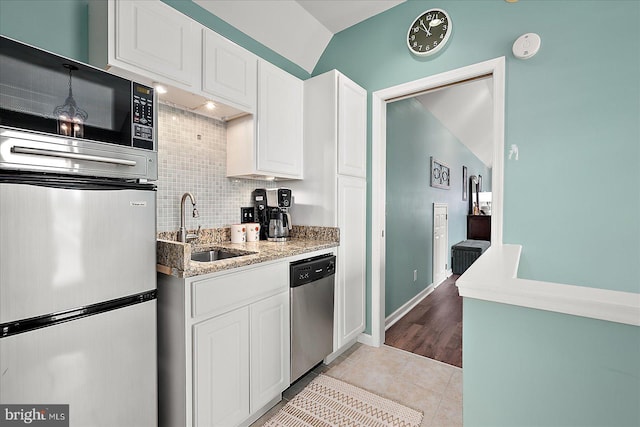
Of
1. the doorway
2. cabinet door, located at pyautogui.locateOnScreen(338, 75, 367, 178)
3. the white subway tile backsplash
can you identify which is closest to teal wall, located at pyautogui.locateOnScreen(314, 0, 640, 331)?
cabinet door, located at pyautogui.locateOnScreen(338, 75, 367, 178)

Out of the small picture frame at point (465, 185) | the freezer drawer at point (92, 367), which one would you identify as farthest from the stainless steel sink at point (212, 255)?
the small picture frame at point (465, 185)

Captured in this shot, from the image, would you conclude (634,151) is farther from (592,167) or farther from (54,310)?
(54,310)

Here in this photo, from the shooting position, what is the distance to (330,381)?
204 centimetres

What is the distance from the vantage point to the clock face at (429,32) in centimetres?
217

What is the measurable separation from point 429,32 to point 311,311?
226 centimetres

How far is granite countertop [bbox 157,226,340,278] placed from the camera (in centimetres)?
130

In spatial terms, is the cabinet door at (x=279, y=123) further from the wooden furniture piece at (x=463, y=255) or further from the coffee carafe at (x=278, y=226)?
Result: the wooden furniture piece at (x=463, y=255)

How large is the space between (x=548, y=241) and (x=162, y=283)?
2.23 metres

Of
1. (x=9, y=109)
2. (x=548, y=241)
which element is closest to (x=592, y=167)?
(x=548, y=241)

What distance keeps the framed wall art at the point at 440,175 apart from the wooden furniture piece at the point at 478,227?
6.45ft

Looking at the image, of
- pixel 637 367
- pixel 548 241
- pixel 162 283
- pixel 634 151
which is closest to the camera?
pixel 637 367

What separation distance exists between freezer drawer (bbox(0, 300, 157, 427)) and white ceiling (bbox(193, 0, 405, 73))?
203 centimetres

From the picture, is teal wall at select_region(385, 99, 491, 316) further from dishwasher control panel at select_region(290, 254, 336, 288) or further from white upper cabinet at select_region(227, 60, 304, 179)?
white upper cabinet at select_region(227, 60, 304, 179)

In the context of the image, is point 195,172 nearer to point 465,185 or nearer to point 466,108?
point 466,108
